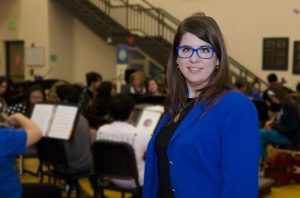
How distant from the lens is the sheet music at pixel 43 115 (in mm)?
4203

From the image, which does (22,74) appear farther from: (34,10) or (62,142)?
(62,142)

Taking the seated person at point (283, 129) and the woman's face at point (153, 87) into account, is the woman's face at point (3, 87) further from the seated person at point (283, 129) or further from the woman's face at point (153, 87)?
the seated person at point (283, 129)

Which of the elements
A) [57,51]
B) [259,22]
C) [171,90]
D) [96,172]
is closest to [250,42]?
[259,22]

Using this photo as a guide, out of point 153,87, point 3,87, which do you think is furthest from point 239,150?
point 153,87

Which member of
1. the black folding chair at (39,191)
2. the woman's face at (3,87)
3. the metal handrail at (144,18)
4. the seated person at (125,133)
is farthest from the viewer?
the metal handrail at (144,18)

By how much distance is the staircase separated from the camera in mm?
12234

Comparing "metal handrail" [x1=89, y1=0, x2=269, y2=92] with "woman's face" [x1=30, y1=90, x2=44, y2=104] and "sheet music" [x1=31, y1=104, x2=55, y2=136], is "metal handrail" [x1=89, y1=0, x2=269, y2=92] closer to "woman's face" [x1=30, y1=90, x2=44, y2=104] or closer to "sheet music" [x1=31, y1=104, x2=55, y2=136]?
"woman's face" [x1=30, y1=90, x2=44, y2=104]

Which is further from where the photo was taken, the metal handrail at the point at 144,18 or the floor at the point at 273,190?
the metal handrail at the point at 144,18

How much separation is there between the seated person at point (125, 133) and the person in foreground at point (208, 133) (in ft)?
6.29

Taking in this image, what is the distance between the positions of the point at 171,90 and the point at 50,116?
98.9 inches

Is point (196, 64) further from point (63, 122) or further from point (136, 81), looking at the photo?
point (136, 81)

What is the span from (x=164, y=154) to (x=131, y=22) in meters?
12.0

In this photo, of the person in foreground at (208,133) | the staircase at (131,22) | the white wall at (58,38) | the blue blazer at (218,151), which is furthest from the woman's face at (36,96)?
the white wall at (58,38)

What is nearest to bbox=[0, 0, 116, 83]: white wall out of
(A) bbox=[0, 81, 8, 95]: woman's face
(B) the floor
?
(A) bbox=[0, 81, 8, 95]: woman's face
